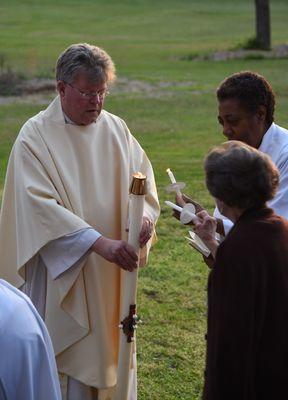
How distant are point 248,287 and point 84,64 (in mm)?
1835

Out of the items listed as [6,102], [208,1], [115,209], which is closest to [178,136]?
[6,102]

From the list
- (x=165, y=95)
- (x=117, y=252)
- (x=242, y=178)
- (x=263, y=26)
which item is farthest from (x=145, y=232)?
(x=263, y=26)

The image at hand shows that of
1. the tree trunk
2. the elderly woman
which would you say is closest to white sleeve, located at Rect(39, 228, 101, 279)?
the elderly woman

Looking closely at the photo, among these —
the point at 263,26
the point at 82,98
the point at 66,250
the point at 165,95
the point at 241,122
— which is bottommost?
the point at 263,26

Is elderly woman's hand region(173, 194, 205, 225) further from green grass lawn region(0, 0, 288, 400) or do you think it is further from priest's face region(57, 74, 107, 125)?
green grass lawn region(0, 0, 288, 400)

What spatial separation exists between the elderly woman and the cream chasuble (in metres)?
1.46

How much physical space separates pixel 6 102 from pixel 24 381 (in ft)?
64.2

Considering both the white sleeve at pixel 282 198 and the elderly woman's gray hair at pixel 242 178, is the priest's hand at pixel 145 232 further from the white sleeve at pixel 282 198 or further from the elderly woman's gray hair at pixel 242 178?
the elderly woman's gray hair at pixel 242 178

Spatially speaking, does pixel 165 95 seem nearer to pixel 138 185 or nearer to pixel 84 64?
pixel 84 64

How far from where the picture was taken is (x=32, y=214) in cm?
537

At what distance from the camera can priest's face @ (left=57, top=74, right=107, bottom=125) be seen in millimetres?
5262

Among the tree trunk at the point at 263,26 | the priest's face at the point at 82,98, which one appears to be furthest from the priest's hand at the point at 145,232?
the tree trunk at the point at 263,26

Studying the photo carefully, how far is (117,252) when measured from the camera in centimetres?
522

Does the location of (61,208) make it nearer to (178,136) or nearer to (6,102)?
(178,136)
